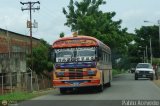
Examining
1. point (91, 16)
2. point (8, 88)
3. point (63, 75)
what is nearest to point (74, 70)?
point (63, 75)

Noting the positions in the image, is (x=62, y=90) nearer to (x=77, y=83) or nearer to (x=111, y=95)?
(x=77, y=83)

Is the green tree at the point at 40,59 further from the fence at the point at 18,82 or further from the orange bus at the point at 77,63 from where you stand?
the orange bus at the point at 77,63

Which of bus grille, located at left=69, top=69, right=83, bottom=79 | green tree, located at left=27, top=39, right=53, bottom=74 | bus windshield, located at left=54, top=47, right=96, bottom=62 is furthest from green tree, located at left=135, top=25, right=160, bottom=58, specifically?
bus grille, located at left=69, top=69, right=83, bottom=79

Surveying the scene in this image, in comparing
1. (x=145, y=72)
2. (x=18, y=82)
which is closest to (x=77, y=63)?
(x=18, y=82)

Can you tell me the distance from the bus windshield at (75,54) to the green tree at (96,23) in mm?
29802

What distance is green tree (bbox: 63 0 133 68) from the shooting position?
188 feet

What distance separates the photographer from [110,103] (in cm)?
2017

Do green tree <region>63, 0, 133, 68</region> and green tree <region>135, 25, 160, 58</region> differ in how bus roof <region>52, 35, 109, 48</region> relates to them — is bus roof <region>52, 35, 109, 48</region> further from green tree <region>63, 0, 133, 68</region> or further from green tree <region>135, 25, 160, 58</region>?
green tree <region>135, 25, 160, 58</region>

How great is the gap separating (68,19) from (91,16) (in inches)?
206

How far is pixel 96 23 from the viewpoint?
191 ft

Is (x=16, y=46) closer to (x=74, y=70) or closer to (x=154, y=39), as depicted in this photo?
(x=74, y=70)

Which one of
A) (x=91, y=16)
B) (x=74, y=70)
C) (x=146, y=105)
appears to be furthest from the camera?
(x=91, y=16)

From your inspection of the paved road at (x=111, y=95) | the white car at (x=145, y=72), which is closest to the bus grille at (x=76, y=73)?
the paved road at (x=111, y=95)

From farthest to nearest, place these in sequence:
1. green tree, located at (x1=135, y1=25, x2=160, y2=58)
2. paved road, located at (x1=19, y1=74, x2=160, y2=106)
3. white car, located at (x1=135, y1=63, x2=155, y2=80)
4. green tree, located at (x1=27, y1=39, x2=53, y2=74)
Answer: green tree, located at (x1=135, y1=25, x2=160, y2=58), white car, located at (x1=135, y1=63, x2=155, y2=80), green tree, located at (x1=27, y1=39, x2=53, y2=74), paved road, located at (x1=19, y1=74, x2=160, y2=106)
